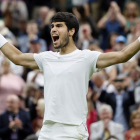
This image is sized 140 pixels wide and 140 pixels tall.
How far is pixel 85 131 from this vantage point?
5184 mm

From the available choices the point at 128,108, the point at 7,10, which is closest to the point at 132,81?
the point at 128,108

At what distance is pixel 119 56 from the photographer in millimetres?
5062

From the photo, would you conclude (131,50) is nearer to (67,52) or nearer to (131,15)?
(67,52)

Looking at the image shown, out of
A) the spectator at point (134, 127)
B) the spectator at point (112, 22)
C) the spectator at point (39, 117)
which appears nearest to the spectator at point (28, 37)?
the spectator at point (112, 22)

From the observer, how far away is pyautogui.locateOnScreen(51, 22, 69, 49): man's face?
5242mm

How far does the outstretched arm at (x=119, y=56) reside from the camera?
4.98 meters

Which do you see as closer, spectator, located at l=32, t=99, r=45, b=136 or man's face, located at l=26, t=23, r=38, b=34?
spectator, located at l=32, t=99, r=45, b=136

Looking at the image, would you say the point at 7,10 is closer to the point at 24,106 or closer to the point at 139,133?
the point at 24,106

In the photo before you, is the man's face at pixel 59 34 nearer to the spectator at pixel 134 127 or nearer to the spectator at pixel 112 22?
the spectator at pixel 134 127

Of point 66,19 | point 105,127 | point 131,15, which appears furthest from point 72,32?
point 131,15

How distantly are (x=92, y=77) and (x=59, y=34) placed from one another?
5753 mm

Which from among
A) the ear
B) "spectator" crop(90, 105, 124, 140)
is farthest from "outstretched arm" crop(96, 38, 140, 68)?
"spectator" crop(90, 105, 124, 140)

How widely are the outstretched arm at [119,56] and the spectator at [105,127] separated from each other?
3875 millimetres

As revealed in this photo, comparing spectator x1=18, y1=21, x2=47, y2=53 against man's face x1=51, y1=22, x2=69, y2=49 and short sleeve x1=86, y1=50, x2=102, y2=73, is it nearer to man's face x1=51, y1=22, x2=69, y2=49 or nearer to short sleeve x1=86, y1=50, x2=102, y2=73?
man's face x1=51, y1=22, x2=69, y2=49
